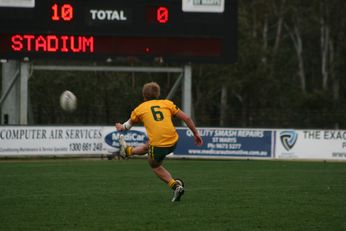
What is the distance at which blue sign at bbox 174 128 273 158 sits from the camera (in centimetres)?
2884

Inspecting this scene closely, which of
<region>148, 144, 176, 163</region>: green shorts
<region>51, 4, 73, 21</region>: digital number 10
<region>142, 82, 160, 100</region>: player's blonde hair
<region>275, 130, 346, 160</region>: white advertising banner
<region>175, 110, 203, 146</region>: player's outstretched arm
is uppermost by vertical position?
<region>51, 4, 73, 21</region>: digital number 10

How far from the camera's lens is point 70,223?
10.2 meters

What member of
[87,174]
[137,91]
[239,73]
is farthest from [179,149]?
[239,73]

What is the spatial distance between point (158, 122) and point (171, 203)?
1.22m

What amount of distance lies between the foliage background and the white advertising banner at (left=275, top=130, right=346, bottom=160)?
39.7ft

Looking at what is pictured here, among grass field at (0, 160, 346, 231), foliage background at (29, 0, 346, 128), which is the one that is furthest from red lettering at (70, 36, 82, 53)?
foliage background at (29, 0, 346, 128)

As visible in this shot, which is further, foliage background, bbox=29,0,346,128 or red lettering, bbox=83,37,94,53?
foliage background, bbox=29,0,346,128

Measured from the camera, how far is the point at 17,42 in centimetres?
2608

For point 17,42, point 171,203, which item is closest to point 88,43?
point 17,42

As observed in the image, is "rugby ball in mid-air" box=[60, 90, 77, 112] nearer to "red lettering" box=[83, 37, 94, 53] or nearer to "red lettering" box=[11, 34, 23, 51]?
"red lettering" box=[83, 37, 94, 53]

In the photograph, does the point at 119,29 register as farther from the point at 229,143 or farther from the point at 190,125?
the point at 190,125

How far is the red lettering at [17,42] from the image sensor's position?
85.3ft

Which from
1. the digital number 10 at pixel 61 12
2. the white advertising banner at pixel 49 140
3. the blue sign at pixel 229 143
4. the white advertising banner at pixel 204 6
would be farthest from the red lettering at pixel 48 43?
the blue sign at pixel 229 143

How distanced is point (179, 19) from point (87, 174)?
8.47m
